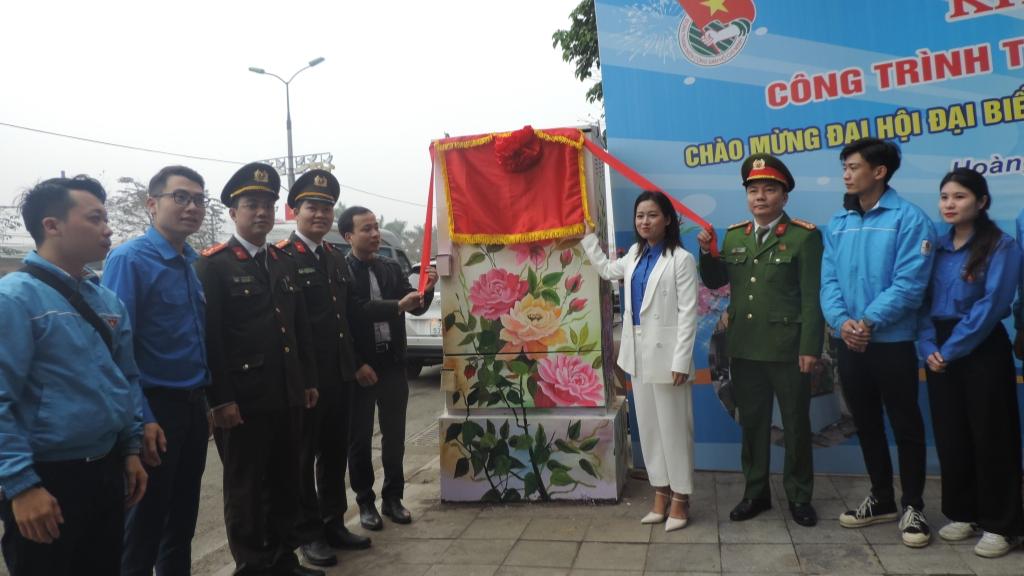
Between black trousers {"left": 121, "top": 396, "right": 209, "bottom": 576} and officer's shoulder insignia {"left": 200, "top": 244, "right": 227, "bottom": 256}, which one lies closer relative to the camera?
black trousers {"left": 121, "top": 396, "right": 209, "bottom": 576}

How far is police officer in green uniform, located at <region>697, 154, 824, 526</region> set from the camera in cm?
354

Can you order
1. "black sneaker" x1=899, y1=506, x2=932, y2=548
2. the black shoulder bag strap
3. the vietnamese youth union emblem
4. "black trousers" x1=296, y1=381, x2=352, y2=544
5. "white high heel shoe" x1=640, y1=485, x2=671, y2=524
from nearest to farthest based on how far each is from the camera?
the black shoulder bag strap
"black sneaker" x1=899, y1=506, x2=932, y2=548
"black trousers" x1=296, y1=381, x2=352, y2=544
"white high heel shoe" x1=640, y1=485, x2=671, y2=524
the vietnamese youth union emblem

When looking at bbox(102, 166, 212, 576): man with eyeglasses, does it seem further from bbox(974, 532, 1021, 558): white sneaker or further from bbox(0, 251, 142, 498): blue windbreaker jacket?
bbox(974, 532, 1021, 558): white sneaker

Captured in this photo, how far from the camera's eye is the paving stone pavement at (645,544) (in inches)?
119

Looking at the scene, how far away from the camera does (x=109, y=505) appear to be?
207 cm

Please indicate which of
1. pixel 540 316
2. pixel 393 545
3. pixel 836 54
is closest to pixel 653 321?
pixel 540 316

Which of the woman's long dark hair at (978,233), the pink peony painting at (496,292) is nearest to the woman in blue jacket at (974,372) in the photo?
the woman's long dark hair at (978,233)

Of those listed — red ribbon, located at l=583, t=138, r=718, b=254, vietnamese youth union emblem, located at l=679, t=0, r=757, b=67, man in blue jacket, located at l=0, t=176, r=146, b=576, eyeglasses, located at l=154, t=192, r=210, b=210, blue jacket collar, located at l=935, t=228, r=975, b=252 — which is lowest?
man in blue jacket, located at l=0, t=176, r=146, b=576

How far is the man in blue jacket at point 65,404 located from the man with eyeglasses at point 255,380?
675 millimetres


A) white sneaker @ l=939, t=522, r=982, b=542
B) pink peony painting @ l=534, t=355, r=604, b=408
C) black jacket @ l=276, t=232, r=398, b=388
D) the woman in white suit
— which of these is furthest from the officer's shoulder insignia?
white sneaker @ l=939, t=522, r=982, b=542

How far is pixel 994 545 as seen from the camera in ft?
9.74

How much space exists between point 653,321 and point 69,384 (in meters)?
2.57

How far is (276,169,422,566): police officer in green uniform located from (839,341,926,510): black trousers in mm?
2301

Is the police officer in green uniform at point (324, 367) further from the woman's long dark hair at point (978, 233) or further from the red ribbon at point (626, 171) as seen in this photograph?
the woman's long dark hair at point (978, 233)
